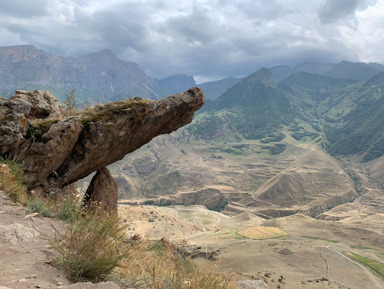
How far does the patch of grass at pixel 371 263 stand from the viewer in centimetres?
5165

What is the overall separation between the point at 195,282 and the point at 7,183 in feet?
25.1

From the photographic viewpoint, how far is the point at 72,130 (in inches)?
508

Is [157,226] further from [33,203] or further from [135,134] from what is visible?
[33,203]

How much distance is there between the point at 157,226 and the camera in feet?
257

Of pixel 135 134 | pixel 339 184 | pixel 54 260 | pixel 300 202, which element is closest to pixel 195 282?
pixel 54 260

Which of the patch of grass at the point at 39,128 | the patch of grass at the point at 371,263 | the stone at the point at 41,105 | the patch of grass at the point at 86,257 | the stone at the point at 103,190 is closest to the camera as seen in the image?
the patch of grass at the point at 86,257

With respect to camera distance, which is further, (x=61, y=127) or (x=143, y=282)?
(x=61, y=127)

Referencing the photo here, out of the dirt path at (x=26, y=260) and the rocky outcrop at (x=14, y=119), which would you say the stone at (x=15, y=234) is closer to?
the dirt path at (x=26, y=260)

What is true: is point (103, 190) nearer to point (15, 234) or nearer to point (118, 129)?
point (118, 129)

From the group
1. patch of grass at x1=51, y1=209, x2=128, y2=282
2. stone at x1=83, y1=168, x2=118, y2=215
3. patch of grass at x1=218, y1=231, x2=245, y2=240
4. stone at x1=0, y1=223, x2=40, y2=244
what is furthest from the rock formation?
patch of grass at x1=218, y1=231, x2=245, y2=240

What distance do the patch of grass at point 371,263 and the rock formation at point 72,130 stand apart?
5624cm

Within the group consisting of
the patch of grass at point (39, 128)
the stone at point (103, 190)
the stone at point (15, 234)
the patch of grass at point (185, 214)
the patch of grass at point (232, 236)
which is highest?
the patch of grass at point (39, 128)

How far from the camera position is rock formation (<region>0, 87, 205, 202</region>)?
1191cm

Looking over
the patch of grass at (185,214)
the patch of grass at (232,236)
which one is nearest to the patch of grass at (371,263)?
the patch of grass at (232,236)
